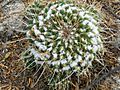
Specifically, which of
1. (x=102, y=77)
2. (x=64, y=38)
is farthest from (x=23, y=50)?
(x=102, y=77)

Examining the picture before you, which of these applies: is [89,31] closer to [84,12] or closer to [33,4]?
[84,12]

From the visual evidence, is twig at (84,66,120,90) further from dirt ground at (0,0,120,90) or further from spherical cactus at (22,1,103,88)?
spherical cactus at (22,1,103,88)

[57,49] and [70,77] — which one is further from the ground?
[57,49]

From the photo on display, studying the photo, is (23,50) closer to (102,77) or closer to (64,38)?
(64,38)

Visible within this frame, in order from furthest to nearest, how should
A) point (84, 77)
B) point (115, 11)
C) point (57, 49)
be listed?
1. point (115, 11)
2. point (84, 77)
3. point (57, 49)

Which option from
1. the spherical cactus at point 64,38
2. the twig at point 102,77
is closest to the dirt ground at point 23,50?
the twig at point 102,77

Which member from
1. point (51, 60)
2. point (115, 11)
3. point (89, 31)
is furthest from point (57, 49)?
point (115, 11)

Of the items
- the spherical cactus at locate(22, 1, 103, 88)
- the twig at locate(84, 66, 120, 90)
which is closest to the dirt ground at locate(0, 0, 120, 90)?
the twig at locate(84, 66, 120, 90)
